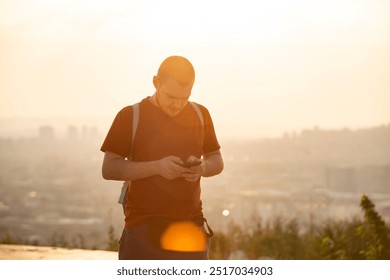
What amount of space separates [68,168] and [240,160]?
5099 mm

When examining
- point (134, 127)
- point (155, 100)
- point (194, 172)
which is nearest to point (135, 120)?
point (134, 127)

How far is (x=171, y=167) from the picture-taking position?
2824 mm

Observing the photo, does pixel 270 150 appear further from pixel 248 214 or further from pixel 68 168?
pixel 248 214

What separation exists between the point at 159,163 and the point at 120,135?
26cm

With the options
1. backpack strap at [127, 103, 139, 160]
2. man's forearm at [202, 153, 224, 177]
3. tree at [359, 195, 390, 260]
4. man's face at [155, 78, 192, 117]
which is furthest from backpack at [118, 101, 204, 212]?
tree at [359, 195, 390, 260]

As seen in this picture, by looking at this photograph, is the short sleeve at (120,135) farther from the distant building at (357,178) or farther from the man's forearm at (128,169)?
the distant building at (357,178)

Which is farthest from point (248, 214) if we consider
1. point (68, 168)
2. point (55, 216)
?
point (68, 168)

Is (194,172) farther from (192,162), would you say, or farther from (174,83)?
(174,83)

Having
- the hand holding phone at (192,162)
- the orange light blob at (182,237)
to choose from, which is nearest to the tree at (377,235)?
the orange light blob at (182,237)

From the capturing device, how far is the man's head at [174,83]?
2938 millimetres

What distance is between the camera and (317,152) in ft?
53.3

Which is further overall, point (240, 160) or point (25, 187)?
point (25, 187)

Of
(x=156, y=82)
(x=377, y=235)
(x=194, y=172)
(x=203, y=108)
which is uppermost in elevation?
(x=156, y=82)

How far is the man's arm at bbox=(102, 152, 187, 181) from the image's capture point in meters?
2.84
